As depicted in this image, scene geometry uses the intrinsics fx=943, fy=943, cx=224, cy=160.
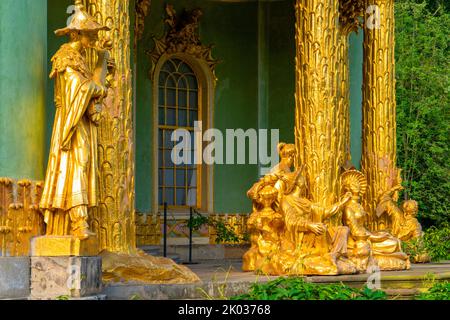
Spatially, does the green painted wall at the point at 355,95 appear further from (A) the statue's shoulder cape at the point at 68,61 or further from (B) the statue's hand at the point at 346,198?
(A) the statue's shoulder cape at the point at 68,61

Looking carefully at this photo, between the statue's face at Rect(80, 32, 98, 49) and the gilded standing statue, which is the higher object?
the statue's face at Rect(80, 32, 98, 49)

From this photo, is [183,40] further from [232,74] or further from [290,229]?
[290,229]

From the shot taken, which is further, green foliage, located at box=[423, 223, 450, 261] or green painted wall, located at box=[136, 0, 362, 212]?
green painted wall, located at box=[136, 0, 362, 212]

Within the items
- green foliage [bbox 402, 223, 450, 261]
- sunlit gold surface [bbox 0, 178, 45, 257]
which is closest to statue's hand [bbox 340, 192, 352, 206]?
green foliage [bbox 402, 223, 450, 261]

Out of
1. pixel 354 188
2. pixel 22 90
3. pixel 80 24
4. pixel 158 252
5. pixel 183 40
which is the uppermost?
pixel 183 40

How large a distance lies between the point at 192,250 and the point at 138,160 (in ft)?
6.96

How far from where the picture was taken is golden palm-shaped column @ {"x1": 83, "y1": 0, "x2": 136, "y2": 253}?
41.9 feet

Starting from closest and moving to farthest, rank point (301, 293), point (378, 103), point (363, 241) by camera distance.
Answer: point (301, 293)
point (363, 241)
point (378, 103)

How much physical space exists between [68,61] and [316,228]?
5.42 metres

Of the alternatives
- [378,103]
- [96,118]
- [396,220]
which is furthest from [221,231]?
[96,118]

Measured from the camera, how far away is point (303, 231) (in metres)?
15.2

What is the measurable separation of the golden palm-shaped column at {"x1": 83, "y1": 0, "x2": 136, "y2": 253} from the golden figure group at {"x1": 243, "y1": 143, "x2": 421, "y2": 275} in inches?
109

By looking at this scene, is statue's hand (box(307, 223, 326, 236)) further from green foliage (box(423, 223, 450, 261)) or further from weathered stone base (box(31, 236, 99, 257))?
weathered stone base (box(31, 236, 99, 257))
